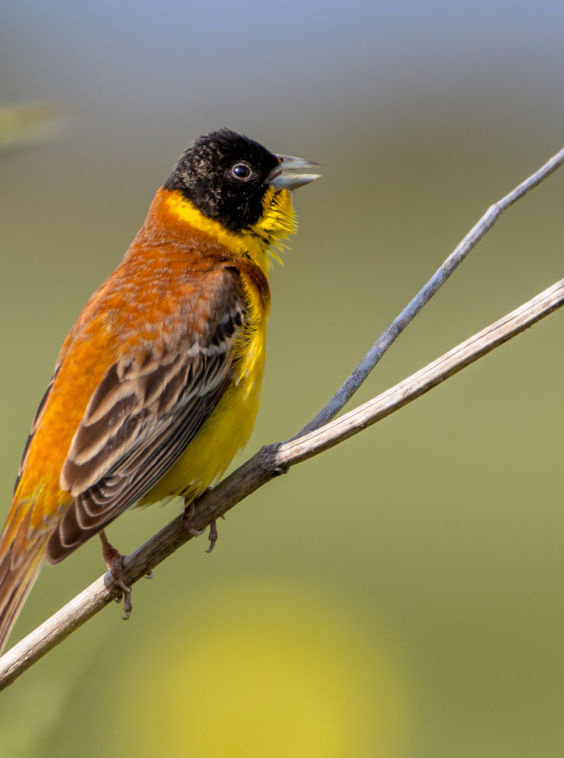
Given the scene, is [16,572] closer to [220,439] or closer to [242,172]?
[220,439]

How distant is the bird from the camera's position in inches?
127

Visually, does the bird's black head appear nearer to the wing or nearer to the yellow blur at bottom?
the wing

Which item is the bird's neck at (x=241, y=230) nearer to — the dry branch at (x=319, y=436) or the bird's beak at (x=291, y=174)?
the bird's beak at (x=291, y=174)

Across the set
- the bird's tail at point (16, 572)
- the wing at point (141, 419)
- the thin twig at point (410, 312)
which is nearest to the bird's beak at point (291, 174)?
the wing at point (141, 419)

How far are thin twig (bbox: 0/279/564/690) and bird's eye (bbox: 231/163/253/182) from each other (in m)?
1.62

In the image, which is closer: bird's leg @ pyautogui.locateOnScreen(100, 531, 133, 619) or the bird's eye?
bird's leg @ pyautogui.locateOnScreen(100, 531, 133, 619)

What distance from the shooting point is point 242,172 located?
167 inches

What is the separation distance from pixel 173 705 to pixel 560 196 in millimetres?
15525

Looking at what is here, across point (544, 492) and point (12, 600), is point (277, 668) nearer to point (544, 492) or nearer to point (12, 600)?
point (12, 600)

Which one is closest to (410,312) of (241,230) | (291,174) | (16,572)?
(241,230)

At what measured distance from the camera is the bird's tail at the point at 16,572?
10.1 feet

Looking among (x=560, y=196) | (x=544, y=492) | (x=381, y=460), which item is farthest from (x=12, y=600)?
(x=560, y=196)

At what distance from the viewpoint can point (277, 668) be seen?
4781 mm

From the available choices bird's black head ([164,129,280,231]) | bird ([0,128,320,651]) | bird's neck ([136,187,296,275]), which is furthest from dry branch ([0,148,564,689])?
bird's black head ([164,129,280,231])
